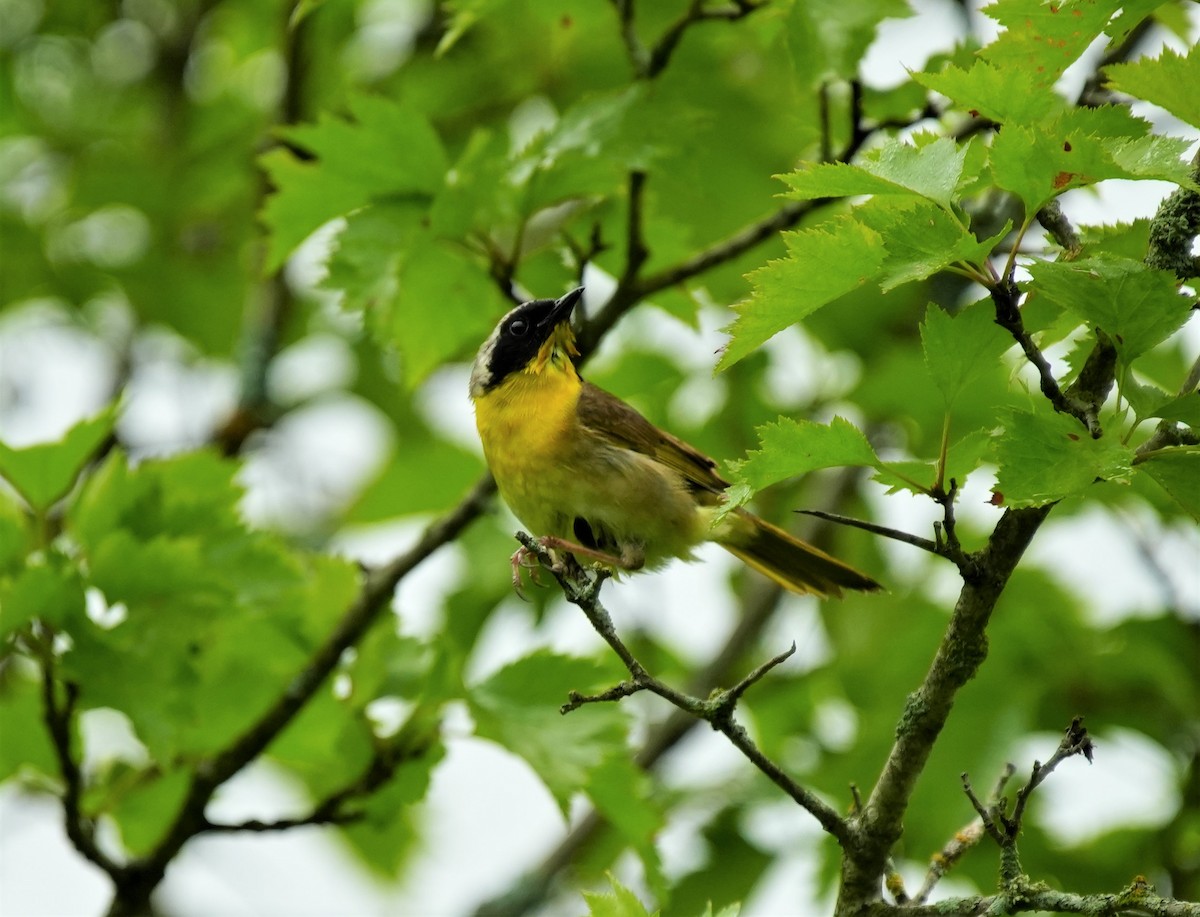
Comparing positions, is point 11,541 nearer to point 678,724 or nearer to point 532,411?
point 532,411

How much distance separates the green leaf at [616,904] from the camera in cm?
281

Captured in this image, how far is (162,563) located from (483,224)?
4.55 ft

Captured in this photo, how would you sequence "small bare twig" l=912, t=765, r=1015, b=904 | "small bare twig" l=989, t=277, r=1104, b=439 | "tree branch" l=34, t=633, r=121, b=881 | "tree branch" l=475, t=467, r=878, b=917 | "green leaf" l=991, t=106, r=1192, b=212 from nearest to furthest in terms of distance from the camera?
"green leaf" l=991, t=106, r=1192, b=212, "small bare twig" l=989, t=277, r=1104, b=439, "small bare twig" l=912, t=765, r=1015, b=904, "tree branch" l=34, t=633, r=121, b=881, "tree branch" l=475, t=467, r=878, b=917

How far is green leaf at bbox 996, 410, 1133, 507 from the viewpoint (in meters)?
2.43

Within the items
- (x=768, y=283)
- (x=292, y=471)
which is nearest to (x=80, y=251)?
(x=292, y=471)

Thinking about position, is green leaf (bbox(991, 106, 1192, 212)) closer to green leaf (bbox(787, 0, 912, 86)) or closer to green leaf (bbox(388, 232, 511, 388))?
green leaf (bbox(787, 0, 912, 86))

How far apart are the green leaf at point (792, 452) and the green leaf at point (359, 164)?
6.62ft

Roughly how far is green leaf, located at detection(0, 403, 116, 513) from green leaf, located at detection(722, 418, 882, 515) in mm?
2333

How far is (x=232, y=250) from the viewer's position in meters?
8.62

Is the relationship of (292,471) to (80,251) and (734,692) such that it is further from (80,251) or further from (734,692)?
(734,692)

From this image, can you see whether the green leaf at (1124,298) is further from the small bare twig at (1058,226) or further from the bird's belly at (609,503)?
the bird's belly at (609,503)

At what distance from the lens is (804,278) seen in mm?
2586

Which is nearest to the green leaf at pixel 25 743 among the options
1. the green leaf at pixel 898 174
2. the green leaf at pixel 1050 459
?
the green leaf at pixel 898 174

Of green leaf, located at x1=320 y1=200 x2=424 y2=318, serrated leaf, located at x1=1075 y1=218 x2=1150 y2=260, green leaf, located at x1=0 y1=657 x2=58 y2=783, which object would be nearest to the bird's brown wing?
green leaf, located at x1=320 y1=200 x2=424 y2=318
